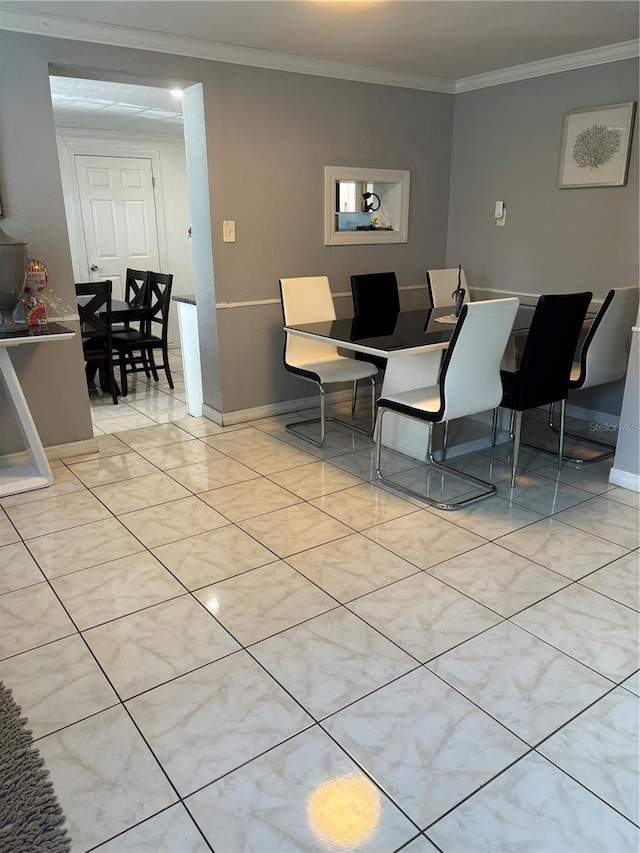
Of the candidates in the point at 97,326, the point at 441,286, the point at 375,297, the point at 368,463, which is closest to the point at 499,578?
the point at 368,463

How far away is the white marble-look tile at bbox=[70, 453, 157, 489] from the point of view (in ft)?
10.9

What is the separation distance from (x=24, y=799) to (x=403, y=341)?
230 cm

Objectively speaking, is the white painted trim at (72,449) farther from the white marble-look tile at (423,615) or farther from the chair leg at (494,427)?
the chair leg at (494,427)

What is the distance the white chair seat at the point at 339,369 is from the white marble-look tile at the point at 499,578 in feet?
4.67

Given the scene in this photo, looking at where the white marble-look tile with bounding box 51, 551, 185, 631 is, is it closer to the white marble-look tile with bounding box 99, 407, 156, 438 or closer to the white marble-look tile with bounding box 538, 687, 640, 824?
the white marble-look tile with bounding box 538, 687, 640, 824

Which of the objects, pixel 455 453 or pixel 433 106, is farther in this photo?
pixel 433 106

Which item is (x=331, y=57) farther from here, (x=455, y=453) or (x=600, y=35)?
(x=455, y=453)

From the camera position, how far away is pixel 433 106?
177 inches

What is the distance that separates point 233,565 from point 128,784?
101 centimetres

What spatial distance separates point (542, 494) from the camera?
10.2 feet

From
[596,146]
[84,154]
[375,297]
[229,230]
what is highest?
[84,154]

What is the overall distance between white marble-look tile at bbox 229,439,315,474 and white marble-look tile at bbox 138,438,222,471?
186mm

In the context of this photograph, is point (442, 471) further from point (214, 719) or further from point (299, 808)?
point (299, 808)

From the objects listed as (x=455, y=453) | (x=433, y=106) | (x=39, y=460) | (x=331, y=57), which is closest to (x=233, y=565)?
(x=39, y=460)
